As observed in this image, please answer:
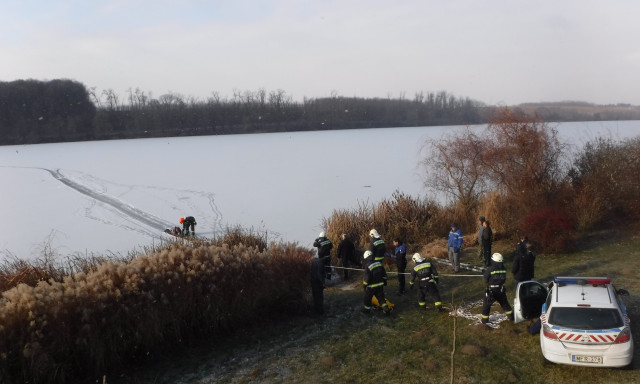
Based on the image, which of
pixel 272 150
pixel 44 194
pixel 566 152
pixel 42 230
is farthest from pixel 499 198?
pixel 272 150

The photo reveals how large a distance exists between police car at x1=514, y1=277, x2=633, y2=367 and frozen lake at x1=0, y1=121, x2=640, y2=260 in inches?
408

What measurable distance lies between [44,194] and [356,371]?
891 inches

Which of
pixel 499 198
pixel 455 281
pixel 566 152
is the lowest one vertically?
pixel 455 281

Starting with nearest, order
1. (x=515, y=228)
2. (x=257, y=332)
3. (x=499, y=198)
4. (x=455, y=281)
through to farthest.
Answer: (x=257, y=332), (x=455, y=281), (x=515, y=228), (x=499, y=198)

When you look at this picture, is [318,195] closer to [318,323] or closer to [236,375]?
[318,323]

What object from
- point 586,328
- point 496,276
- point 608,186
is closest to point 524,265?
point 496,276

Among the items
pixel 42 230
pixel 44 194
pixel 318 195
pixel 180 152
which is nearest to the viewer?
pixel 42 230

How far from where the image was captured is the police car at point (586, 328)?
21.5 feet

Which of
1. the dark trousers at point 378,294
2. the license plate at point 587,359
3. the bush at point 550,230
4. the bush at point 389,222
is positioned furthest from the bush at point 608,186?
the license plate at point 587,359

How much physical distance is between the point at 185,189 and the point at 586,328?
21.6m

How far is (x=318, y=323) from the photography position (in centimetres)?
962

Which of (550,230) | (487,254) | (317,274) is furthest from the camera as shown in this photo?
(550,230)

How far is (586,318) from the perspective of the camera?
22.3ft

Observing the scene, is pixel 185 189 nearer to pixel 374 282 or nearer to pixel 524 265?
pixel 374 282
